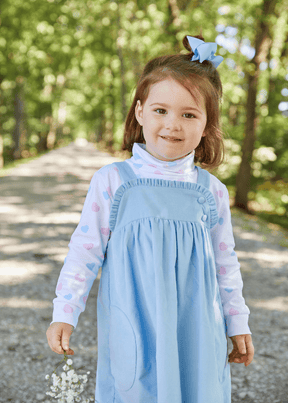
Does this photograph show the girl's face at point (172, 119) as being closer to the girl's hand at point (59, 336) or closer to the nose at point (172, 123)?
the nose at point (172, 123)

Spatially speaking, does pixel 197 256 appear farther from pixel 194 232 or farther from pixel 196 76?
pixel 196 76

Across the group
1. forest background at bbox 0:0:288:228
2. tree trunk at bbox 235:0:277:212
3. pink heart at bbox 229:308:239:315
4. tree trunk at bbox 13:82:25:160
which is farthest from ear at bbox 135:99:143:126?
tree trunk at bbox 13:82:25:160

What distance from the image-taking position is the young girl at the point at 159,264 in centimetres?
147

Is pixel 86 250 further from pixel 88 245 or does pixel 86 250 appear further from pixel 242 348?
pixel 242 348

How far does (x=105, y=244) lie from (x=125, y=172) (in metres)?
0.31

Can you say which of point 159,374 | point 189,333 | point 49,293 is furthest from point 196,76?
point 49,293

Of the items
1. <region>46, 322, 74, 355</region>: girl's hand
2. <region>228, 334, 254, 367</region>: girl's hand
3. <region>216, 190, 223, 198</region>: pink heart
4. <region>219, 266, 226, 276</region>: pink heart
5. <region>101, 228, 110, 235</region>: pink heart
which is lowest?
<region>228, 334, 254, 367</region>: girl's hand

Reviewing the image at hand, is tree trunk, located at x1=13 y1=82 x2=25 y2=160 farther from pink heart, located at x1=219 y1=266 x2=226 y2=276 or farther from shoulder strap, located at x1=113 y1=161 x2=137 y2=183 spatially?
pink heart, located at x1=219 y1=266 x2=226 y2=276

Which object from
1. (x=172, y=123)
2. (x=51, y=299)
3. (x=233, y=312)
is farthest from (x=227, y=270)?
(x=51, y=299)

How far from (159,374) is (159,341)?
0.12 m

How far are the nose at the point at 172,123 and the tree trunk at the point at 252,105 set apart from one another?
824 cm

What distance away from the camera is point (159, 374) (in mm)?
1419

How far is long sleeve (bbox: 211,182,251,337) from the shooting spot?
5.62ft

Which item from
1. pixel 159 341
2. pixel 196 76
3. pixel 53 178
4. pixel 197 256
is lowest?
pixel 53 178
